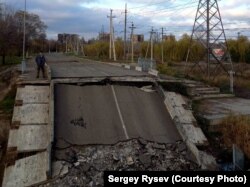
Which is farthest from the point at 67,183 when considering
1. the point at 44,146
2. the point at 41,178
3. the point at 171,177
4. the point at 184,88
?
the point at 184,88

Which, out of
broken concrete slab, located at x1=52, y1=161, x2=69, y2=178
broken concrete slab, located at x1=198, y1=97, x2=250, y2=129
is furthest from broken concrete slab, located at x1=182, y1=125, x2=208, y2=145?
broken concrete slab, located at x1=52, y1=161, x2=69, y2=178

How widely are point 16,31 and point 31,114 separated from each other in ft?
164

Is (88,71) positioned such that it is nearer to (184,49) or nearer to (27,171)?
(27,171)

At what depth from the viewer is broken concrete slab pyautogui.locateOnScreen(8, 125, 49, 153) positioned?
12320 millimetres

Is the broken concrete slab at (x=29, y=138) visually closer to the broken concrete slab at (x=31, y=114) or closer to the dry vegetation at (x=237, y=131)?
the broken concrete slab at (x=31, y=114)

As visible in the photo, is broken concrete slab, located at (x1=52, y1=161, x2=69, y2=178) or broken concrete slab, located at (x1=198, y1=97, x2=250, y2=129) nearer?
broken concrete slab, located at (x1=52, y1=161, x2=69, y2=178)

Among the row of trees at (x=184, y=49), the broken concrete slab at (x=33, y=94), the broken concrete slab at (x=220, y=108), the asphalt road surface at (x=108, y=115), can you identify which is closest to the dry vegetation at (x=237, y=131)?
the broken concrete slab at (x=220, y=108)

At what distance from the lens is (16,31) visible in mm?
61062

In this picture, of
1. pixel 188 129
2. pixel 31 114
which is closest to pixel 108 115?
pixel 31 114

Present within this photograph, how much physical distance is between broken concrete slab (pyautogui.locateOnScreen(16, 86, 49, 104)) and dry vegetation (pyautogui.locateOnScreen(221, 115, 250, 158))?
680 centimetres

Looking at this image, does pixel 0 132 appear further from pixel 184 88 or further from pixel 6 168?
pixel 184 88

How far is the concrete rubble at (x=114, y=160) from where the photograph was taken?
1089cm

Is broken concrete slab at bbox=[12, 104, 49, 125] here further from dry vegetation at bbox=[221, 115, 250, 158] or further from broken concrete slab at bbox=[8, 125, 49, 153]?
dry vegetation at bbox=[221, 115, 250, 158]

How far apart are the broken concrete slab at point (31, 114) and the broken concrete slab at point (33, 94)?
0.40m
